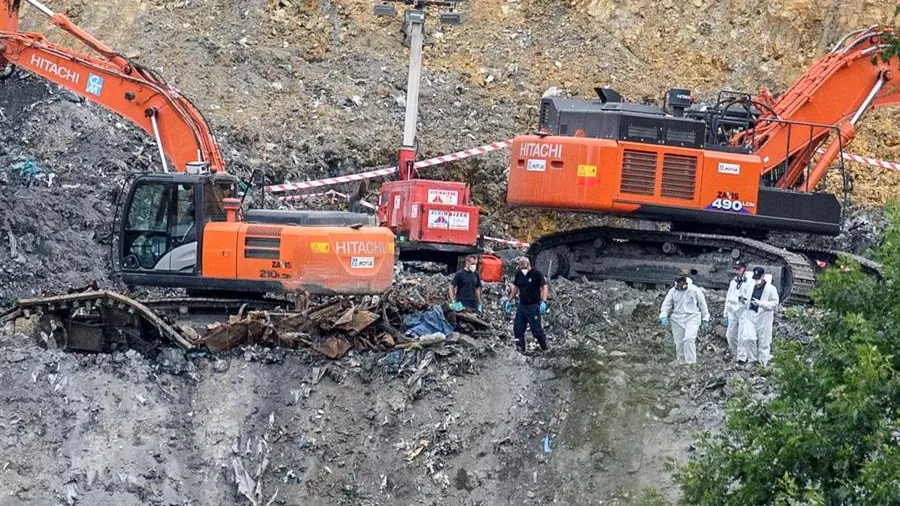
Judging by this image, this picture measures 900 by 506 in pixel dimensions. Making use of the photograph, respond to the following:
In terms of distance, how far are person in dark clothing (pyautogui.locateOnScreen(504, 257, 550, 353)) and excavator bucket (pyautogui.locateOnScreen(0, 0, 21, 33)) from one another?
23.4 feet

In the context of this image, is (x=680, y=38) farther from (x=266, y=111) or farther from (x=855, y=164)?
(x=266, y=111)

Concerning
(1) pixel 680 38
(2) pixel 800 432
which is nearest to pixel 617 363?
(2) pixel 800 432

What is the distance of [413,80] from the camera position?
2717 cm

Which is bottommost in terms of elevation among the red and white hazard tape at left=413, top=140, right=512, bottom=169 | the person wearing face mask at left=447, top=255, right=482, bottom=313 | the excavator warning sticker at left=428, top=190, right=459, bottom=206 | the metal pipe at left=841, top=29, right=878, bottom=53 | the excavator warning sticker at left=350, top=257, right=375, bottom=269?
the person wearing face mask at left=447, top=255, right=482, bottom=313

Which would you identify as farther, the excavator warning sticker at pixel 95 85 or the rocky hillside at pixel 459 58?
the rocky hillside at pixel 459 58

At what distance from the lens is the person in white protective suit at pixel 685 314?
17.8m

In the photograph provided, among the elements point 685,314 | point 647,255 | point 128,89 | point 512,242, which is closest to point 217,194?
point 128,89

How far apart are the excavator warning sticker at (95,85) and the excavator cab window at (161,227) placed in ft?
7.27

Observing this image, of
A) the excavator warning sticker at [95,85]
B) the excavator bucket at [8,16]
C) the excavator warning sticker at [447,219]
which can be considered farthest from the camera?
the excavator warning sticker at [447,219]

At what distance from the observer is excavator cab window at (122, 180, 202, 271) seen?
18.6m

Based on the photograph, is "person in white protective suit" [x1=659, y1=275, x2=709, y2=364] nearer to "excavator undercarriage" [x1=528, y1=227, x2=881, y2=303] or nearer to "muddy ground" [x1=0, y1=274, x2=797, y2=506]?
"muddy ground" [x1=0, y1=274, x2=797, y2=506]

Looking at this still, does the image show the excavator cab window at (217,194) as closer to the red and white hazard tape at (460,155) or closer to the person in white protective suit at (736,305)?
the person in white protective suit at (736,305)

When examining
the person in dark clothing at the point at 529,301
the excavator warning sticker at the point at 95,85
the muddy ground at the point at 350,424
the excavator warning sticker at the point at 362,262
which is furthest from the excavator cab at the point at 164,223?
the person in dark clothing at the point at 529,301

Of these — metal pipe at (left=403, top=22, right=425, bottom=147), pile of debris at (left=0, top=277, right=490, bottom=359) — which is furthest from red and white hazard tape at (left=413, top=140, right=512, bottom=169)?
pile of debris at (left=0, top=277, right=490, bottom=359)
